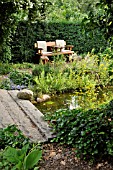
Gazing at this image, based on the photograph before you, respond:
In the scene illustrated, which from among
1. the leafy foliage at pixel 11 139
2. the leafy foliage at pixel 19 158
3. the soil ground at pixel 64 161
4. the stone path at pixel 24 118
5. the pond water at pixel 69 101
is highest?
the leafy foliage at pixel 19 158

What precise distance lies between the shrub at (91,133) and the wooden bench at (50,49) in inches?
302

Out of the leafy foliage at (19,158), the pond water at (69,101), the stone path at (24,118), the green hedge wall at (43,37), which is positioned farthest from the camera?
the green hedge wall at (43,37)

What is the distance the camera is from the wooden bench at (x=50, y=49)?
1173 centimetres

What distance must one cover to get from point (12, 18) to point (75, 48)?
4600 millimetres

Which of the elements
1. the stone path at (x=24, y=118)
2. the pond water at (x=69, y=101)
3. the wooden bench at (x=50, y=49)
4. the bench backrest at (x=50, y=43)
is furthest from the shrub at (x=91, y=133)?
the bench backrest at (x=50, y=43)

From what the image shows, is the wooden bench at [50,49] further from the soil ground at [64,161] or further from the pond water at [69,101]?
the soil ground at [64,161]

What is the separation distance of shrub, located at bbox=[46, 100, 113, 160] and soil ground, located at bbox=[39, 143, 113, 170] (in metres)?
0.08

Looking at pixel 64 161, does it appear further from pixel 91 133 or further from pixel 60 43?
pixel 60 43

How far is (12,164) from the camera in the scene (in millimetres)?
3273

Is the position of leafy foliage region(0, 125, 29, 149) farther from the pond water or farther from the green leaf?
the pond water

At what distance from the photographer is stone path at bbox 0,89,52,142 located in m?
4.23

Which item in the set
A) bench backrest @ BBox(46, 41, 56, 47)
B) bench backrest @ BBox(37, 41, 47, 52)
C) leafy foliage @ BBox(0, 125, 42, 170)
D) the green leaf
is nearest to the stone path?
leafy foliage @ BBox(0, 125, 42, 170)

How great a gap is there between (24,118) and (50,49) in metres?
8.19

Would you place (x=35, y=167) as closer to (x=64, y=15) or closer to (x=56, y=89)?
(x=56, y=89)
